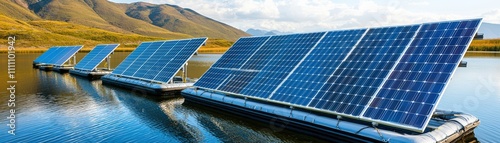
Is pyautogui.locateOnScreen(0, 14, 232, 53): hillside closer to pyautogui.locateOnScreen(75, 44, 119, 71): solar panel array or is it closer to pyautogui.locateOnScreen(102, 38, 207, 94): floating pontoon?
pyautogui.locateOnScreen(75, 44, 119, 71): solar panel array

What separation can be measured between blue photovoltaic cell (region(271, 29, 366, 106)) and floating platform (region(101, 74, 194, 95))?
12790 mm

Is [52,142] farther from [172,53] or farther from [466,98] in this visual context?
[466,98]

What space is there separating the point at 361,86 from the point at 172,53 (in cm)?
2324

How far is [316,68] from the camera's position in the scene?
20.7 meters

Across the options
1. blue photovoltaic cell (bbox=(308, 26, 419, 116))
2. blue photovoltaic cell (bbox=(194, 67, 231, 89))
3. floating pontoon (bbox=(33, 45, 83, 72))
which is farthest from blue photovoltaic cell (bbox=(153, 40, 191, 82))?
floating pontoon (bbox=(33, 45, 83, 72))

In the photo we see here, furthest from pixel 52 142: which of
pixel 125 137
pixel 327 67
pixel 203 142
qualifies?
pixel 327 67

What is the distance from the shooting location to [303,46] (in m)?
24.6

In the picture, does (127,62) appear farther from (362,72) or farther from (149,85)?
(362,72)

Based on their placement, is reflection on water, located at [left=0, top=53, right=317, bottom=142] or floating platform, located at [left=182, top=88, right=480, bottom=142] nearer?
floating platform, located at [left=182, top=88, right=480, bottom=142]

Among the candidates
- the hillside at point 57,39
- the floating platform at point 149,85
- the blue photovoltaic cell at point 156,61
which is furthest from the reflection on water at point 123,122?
the hillside at point 57,39

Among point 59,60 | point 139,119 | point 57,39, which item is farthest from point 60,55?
point 57,39

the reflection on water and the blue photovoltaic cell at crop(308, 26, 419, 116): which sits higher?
the blue photovoltaic cell at crop(308, 26, 419, 116)

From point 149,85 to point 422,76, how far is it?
2272 centimetres

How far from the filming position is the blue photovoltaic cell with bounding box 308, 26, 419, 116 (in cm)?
1655
